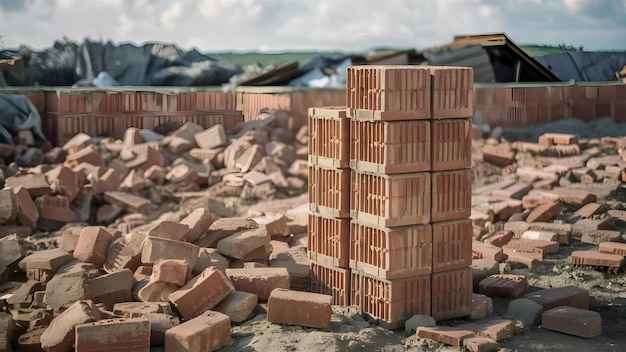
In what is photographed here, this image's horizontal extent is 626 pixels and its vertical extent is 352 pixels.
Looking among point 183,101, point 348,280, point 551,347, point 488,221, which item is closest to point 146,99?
point 183,101

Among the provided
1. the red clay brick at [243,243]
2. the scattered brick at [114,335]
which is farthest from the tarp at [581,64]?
the scattered brick at [114,335]

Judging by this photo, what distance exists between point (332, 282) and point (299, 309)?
74cm

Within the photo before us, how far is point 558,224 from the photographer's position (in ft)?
31.7

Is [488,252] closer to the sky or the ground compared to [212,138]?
closer to the ground

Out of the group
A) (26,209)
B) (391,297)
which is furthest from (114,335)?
(26,209)

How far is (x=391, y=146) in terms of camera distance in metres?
6.04

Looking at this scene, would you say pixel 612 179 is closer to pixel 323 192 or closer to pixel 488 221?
pixel 488 221

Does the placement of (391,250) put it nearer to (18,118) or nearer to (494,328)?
(494,328)

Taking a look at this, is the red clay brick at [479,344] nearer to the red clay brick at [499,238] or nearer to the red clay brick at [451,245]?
the red clay brick at [451,245]

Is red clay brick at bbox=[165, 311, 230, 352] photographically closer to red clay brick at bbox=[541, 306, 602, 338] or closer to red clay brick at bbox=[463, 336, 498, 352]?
red clay brick at bbox=[463, 336, 498, 352]

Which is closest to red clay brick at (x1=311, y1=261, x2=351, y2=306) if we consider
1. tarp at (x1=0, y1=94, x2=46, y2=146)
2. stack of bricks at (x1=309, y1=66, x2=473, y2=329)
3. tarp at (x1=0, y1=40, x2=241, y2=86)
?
stack of bricks at (x1=309, y1=66, x2=473, y2=329)

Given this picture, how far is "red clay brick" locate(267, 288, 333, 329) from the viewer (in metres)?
5.95

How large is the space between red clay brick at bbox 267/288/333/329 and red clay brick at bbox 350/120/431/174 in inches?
41.8

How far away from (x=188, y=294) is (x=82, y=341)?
0.98 metres
